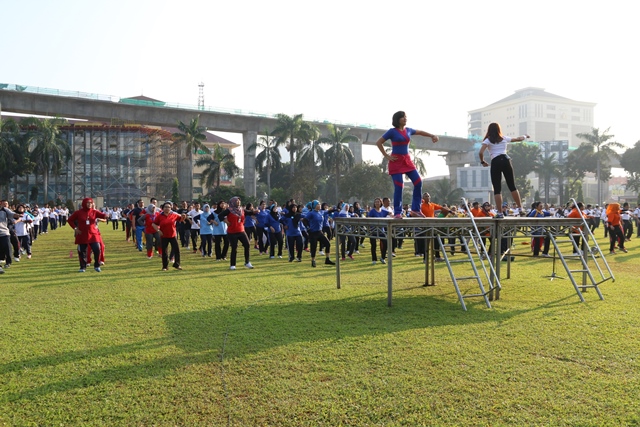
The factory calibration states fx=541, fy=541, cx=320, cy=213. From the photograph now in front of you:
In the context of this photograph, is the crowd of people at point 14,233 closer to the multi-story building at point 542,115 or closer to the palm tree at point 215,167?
the palm tree at point 215,167

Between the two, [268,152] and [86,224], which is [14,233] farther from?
[268,152]

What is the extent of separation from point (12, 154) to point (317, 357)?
191 feet

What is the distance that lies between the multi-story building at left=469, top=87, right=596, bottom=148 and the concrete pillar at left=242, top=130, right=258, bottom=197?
12016cm

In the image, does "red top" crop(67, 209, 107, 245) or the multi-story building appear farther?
the multi-story building

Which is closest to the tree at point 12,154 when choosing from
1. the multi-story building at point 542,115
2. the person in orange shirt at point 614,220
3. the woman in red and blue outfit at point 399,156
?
the person in orange shirt at point 614,220

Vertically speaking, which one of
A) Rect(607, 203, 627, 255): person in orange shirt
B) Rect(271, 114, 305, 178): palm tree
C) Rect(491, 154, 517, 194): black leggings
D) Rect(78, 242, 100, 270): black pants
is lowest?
Rect(78, 242, 100, 270): black pants

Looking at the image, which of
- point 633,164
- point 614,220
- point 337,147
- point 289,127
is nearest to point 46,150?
point 289,127

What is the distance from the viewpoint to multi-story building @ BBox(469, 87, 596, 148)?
544 ft

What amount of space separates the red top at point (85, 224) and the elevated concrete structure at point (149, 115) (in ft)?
131

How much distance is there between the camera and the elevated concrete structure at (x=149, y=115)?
1860 inches

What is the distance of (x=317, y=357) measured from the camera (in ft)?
19.4

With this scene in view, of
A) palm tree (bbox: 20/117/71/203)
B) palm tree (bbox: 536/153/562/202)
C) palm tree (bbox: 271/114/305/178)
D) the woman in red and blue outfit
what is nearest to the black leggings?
the woman in red and blue outfit

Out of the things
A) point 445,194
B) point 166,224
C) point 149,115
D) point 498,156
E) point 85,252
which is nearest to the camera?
point 498,156

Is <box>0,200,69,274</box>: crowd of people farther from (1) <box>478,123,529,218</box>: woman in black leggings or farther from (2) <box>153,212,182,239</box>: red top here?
(1) <box>478,123,529,218</box>: woman in black leggings
